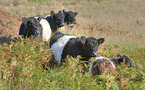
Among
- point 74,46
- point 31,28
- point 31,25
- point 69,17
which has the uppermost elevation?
point 69,17

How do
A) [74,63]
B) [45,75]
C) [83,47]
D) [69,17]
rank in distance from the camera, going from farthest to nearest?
[69,17], [83,47], [45,75], [74,63]

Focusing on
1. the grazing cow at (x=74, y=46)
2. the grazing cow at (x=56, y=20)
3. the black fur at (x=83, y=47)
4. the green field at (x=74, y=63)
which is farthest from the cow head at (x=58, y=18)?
the black fur at (x=83, y=47)

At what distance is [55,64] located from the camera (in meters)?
5.79

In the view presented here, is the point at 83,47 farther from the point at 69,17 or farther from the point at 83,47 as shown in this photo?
the point at 69,17

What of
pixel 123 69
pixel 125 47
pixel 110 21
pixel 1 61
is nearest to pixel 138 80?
pixel 123 69

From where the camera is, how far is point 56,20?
8.70m

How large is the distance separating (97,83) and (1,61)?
2.84m

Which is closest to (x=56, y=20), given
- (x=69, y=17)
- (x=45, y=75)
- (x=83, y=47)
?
(x=69, y=17)

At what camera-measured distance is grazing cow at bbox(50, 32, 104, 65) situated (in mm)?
4824

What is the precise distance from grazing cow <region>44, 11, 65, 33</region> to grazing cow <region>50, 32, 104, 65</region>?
234cm

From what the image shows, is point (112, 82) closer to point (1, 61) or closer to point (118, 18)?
point (1, 61)

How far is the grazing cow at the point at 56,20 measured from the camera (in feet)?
28.4

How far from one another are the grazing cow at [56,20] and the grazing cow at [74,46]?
234cm

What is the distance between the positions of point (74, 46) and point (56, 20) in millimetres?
3769
